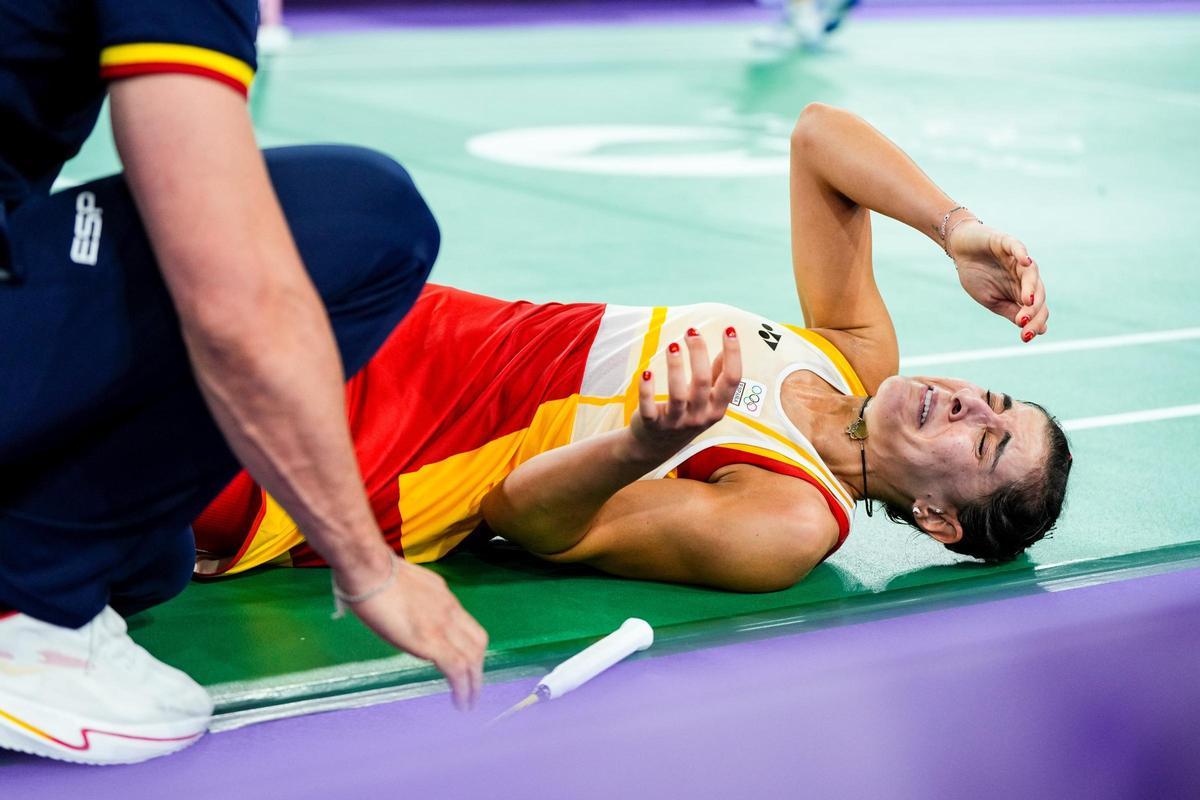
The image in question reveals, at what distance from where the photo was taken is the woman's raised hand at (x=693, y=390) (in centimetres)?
180

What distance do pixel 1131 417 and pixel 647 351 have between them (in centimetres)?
138

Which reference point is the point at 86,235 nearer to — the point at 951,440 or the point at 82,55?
the point at 82,55

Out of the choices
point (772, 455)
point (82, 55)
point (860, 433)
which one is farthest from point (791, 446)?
point (82, 55)

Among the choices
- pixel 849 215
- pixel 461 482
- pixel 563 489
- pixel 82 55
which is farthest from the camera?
pixel 849 215

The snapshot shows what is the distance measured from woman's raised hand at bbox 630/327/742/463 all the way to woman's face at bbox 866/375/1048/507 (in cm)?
82

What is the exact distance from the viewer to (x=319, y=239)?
63.4 inches

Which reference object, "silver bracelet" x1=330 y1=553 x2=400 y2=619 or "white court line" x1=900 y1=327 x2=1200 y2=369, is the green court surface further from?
"silver bracelet" x1=330 y1=553 x2=400 y2=619

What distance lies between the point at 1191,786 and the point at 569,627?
3.35 ft

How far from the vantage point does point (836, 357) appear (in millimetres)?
2805

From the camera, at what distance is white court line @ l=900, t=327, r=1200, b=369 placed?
3734 millimetres

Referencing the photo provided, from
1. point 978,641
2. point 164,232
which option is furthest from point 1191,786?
point 164,232

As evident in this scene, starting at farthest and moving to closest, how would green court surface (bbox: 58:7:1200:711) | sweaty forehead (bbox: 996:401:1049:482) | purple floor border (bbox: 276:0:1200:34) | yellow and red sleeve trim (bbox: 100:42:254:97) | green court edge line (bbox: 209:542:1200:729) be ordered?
purple floor border (bbox: 276:0:1200:34) → sweaty forehead (bbox: 996:401:1049:482) → green court surface (bbox: 58:7:1200:711) → green court edge line (bbox: 209:542:1200:729) → yellow and red sleeve trim (bbox: 100:42:254:97)

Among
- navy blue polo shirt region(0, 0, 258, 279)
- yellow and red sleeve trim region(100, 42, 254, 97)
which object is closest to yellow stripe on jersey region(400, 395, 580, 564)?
navy blue polo shirt region(0, 0, 258, 279)

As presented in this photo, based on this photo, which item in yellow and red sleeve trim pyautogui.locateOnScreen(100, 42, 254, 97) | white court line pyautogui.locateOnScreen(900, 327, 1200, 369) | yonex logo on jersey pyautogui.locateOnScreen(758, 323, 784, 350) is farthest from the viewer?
white court line pyautogui.locateOnScreen(900, 327, 1200, 369)
